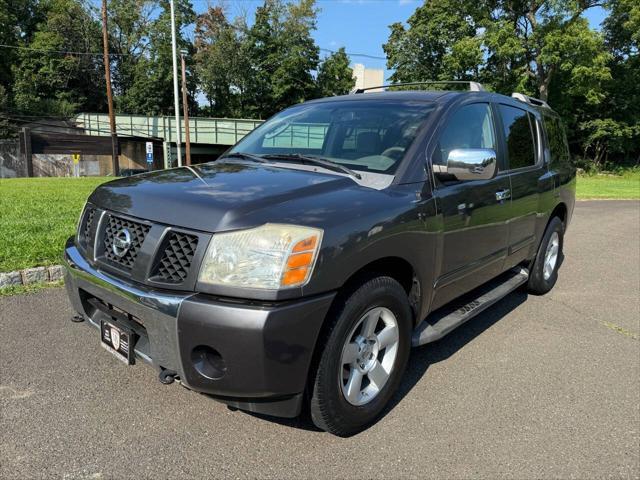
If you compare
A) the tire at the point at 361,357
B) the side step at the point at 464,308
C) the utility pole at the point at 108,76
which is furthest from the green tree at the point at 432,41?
the tire at the point at 361,357

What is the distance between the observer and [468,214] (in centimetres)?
327

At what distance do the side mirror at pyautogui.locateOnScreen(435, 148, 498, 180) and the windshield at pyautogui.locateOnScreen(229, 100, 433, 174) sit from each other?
29 cm

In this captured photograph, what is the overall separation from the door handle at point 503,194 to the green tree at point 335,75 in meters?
51.9

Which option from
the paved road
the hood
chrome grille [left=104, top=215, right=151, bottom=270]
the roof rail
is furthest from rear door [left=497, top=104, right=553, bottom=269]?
chrome grille [left=104, top=215, right=151, bottom=270]

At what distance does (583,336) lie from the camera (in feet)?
13.6

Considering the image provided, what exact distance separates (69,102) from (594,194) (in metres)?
50.4

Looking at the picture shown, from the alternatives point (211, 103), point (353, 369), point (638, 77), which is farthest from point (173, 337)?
point (211, 103)

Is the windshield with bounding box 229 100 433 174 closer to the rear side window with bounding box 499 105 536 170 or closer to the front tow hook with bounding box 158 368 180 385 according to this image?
the rear side window with bounding box 499 105 536 170

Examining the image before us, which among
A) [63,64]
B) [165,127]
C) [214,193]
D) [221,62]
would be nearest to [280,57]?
[221,62]

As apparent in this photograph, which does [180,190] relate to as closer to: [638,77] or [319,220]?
[319,220]

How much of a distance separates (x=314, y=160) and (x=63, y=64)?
185 feet

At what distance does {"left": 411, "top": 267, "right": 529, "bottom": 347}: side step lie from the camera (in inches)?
119

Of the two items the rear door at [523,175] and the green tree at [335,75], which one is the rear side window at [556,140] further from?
the green tree at [335,75]

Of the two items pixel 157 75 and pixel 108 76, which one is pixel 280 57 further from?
pixel 108 76
